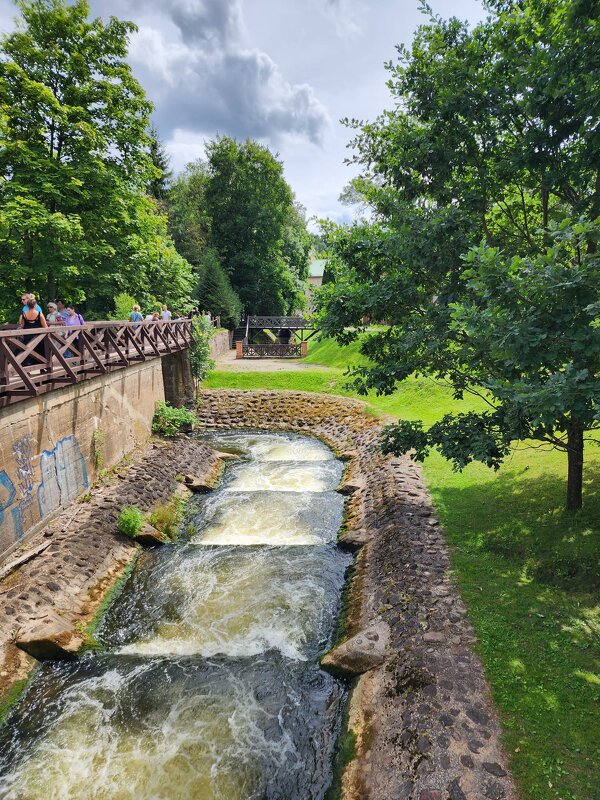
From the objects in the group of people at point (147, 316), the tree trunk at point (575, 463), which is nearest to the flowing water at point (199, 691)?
the tree trunk at point (575, 463)

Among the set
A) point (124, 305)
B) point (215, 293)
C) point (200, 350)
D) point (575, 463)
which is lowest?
point (575, 463)

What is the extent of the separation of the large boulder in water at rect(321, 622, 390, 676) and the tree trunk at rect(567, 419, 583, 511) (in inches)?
181

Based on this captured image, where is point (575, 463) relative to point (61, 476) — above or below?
above

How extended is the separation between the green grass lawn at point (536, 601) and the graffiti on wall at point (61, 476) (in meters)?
8.96

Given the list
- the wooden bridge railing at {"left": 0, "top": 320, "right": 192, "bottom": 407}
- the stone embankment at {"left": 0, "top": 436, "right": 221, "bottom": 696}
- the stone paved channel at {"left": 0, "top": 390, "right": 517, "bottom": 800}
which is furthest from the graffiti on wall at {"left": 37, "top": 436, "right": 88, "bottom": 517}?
the wooden bridge railing at {"left": 0, "top": 320, "right": 192, "bottom": 407}

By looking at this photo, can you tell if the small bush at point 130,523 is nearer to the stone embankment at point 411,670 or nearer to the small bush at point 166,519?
the small bush at point 166,519

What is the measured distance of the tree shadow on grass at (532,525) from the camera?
7531mm

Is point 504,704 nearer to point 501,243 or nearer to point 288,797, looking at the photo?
point 288,797

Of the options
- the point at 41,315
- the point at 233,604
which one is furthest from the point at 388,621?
the point at 41,315

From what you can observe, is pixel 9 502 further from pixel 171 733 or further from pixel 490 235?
pixel 490 235

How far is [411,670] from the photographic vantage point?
6102 mm

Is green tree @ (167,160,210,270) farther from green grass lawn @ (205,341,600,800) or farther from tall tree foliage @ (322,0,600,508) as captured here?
green grass lawn @ (205,341,600,800)

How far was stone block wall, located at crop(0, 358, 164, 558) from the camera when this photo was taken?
29.2 feet

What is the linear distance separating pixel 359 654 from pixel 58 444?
27.2 ft
